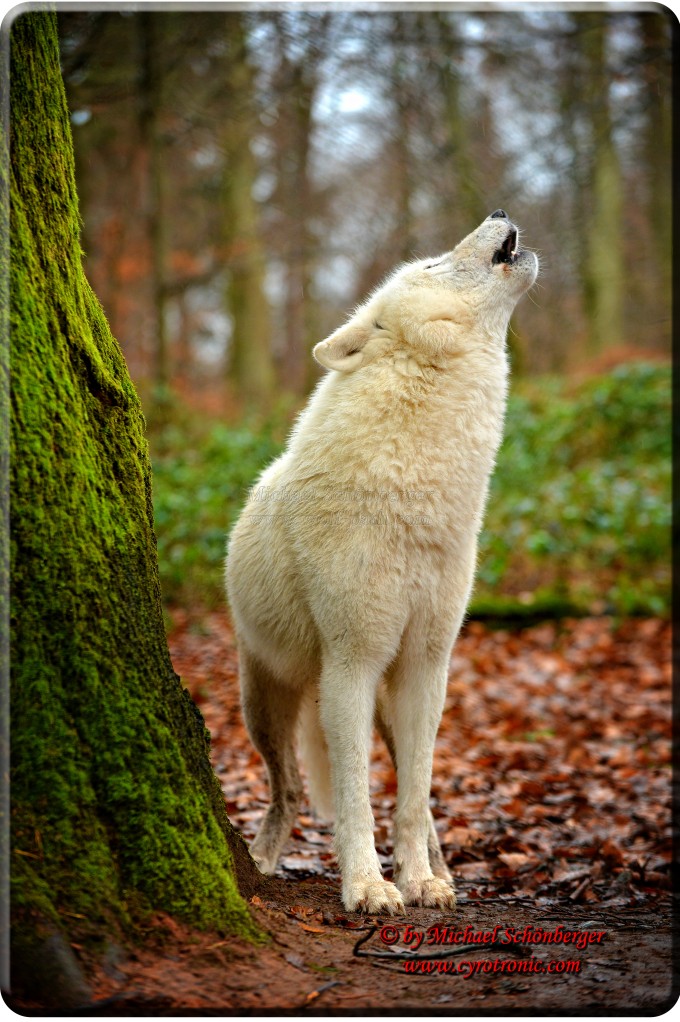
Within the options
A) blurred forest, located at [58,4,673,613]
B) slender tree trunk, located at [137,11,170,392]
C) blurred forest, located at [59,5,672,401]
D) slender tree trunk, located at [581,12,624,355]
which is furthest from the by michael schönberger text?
slender tree trunk, located at [137,11,170,392]

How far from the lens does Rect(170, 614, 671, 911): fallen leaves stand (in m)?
3.83

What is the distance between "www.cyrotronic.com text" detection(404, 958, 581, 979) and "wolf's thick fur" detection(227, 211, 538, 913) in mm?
518

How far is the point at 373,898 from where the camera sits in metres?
2.89

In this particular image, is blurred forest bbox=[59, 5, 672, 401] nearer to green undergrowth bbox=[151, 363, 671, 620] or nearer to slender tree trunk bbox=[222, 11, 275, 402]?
slender tree trunk bbox=[222, 11, 275, 402]

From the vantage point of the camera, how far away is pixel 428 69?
6793mm

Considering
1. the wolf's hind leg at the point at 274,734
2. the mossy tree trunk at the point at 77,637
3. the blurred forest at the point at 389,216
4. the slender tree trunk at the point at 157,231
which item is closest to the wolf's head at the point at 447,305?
the blurred forest at the point at 389,216

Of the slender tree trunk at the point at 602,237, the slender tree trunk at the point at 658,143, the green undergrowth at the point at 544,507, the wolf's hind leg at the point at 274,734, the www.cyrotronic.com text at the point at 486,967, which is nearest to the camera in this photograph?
the www.cyrotronic.com text at the point at 486,967

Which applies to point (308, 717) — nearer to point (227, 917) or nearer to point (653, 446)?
point (227, 917)

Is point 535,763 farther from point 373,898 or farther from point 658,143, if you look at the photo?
point 658,143

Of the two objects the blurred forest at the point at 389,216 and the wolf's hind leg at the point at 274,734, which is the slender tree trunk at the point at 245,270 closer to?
the blurred forest at the point at 389,216

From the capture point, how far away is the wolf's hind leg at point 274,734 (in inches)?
148

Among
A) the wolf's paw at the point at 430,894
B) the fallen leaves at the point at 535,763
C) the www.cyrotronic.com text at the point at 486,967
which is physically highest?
the www.cyrotronic.com text at the point at 486,967

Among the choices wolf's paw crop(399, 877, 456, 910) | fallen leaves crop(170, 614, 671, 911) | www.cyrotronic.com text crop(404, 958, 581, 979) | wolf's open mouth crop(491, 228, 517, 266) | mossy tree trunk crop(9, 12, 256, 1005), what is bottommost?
fallen leaves crop(170, 614, 671, 911)

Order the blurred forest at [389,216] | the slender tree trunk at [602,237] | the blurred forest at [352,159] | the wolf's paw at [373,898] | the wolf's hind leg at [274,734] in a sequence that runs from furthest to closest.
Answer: the slender tree trunk at [602,237] < the blurred forest at [389,216] < the blurred forest at [352,159] < the wolf's hind leg at [274,734] < the wolf's paw at [373,898]
